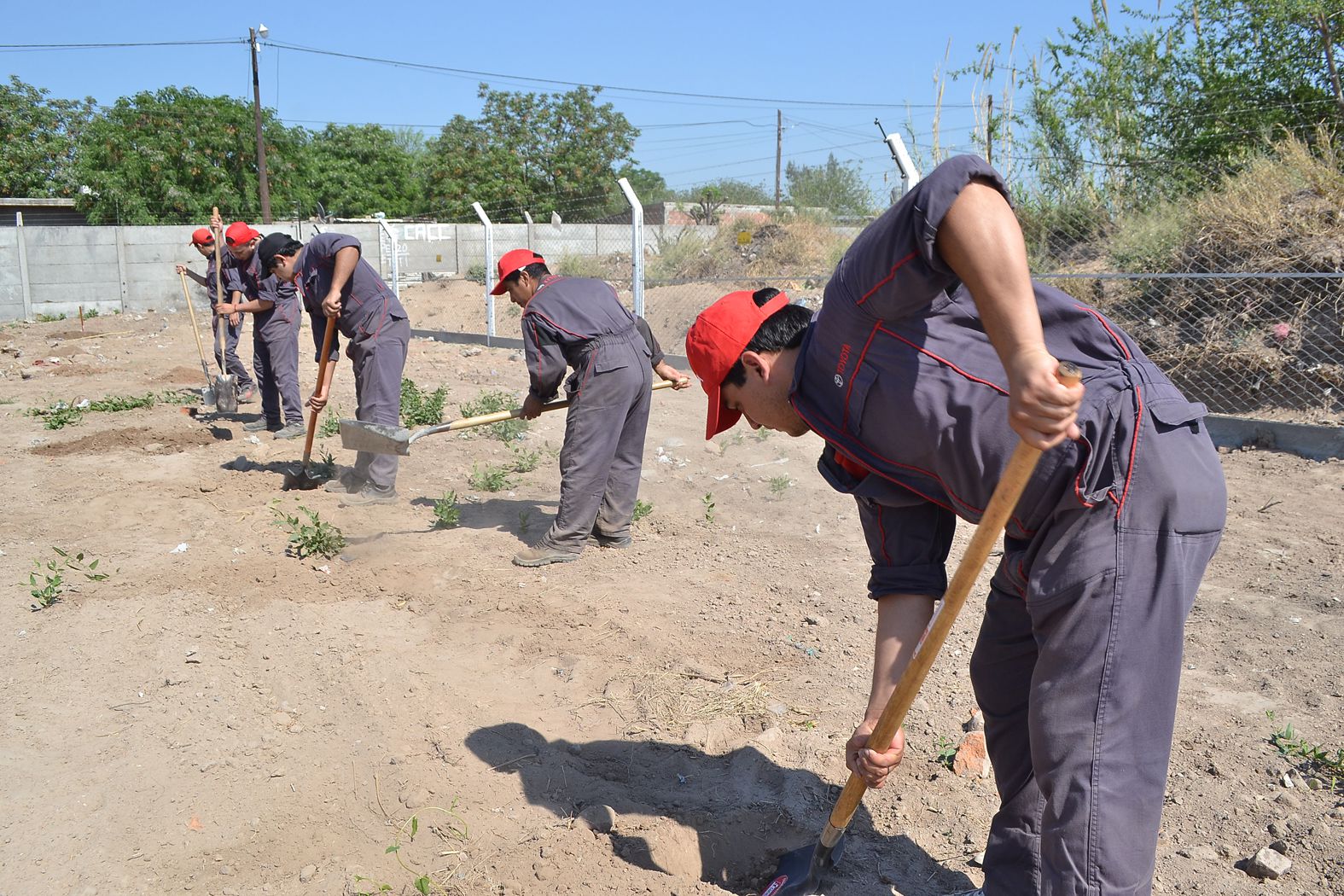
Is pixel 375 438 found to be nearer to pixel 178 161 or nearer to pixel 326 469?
pixel 326 469

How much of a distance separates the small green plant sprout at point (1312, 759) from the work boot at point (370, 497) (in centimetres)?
490

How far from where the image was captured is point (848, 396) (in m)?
1.82

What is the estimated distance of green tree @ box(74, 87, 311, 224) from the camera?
28922mm

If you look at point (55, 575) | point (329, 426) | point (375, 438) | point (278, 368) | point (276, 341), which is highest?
point (276, 341)

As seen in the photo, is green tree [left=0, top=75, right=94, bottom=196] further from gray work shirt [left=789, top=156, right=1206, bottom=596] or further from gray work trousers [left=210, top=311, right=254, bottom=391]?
gray work shirt [left=789, top=156, right=1206, bottom=596]

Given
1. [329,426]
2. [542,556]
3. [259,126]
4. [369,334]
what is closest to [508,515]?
[542,556]

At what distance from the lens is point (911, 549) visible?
1994mm

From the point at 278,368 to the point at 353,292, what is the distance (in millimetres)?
2367

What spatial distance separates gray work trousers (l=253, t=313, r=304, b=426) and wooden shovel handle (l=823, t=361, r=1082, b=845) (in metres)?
7.14

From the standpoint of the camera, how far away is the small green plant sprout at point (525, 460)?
22.7 ft

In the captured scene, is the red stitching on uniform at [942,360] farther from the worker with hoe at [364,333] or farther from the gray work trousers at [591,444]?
the worker with hoe at [364,333]

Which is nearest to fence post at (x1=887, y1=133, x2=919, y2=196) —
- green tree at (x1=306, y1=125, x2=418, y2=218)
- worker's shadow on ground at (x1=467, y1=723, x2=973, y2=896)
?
worker's shadow on ground at (x1=467, y1=723, x2=973, y2=896)

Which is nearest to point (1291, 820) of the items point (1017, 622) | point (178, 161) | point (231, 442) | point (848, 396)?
point (1017, 622)

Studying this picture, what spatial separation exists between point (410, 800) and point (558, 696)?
0.80 metres
